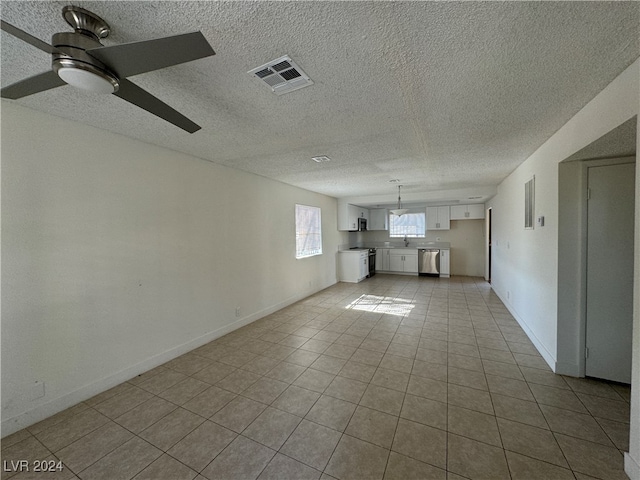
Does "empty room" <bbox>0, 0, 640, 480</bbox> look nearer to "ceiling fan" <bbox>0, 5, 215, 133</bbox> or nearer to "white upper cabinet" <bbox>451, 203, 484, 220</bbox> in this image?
"ceiling fan" <bbox>0, 5, 215, 133</bbox>

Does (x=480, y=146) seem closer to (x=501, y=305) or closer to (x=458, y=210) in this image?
(x=501, y=305)

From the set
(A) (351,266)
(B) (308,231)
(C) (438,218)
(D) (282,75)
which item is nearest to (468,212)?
(C) (438,218)

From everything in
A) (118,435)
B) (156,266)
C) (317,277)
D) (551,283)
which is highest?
(156,266)

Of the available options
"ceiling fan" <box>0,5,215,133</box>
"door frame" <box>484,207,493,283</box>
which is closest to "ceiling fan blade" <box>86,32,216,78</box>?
"ceiling fan" <box>0,5,215,133</box>

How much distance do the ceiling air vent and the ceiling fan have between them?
0.55m

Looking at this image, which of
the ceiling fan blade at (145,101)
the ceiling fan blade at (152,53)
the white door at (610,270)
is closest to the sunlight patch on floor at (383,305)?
the white door at (610,270)

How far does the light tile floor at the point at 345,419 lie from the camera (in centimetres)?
153

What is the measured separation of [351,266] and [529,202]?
14.6 feet

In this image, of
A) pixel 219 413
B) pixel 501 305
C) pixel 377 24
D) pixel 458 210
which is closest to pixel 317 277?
pixel 501 305

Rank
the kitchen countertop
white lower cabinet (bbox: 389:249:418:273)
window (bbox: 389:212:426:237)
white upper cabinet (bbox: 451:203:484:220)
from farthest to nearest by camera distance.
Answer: window (bbox: 389:212:426:237) < white lower cabinet (bbox: 389:249:418:273) < the kitchen countertop < white upper cabinet (bbox: 451:203:484:220)

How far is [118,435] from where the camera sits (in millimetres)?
1796

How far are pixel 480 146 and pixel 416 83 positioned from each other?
5.62 ft

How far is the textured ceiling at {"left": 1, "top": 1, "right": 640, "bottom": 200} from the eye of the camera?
3.60 ft

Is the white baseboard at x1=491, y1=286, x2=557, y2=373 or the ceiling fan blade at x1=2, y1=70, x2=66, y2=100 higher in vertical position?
the ceiling fan blade at x1=2, y1=70, x2=66, y2=100
